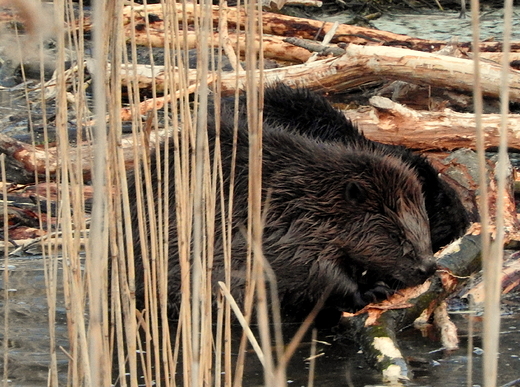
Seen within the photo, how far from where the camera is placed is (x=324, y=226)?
399 cm

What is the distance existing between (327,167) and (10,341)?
159cm

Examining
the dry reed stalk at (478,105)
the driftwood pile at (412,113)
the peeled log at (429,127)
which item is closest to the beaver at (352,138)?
the driftwood pile at (412,113)

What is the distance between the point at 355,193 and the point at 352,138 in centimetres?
105

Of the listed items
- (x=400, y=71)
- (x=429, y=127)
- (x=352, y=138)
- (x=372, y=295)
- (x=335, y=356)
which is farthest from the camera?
(x=400, y=71)

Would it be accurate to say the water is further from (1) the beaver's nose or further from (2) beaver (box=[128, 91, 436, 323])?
(1) the beaver's nose

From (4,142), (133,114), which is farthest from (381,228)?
(4,142)

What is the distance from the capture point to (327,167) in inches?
160

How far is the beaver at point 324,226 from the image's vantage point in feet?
12.9

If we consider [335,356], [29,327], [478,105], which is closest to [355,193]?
[335,356]

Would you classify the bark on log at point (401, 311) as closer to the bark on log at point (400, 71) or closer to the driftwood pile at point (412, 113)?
the driftwood pile at point (412, 113)

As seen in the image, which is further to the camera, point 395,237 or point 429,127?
point 429,127

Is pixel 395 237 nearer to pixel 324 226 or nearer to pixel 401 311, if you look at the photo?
pixel 324 226

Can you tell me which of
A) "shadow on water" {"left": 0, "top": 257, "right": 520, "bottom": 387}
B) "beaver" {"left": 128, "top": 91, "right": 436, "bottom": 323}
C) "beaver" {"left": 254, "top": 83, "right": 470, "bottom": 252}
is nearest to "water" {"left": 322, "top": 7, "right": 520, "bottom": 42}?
"beaver" {"left": 254, "top": 83, "right": 470, "bottom": 252}

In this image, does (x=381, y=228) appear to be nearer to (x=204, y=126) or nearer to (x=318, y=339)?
(x=318, y=339)
